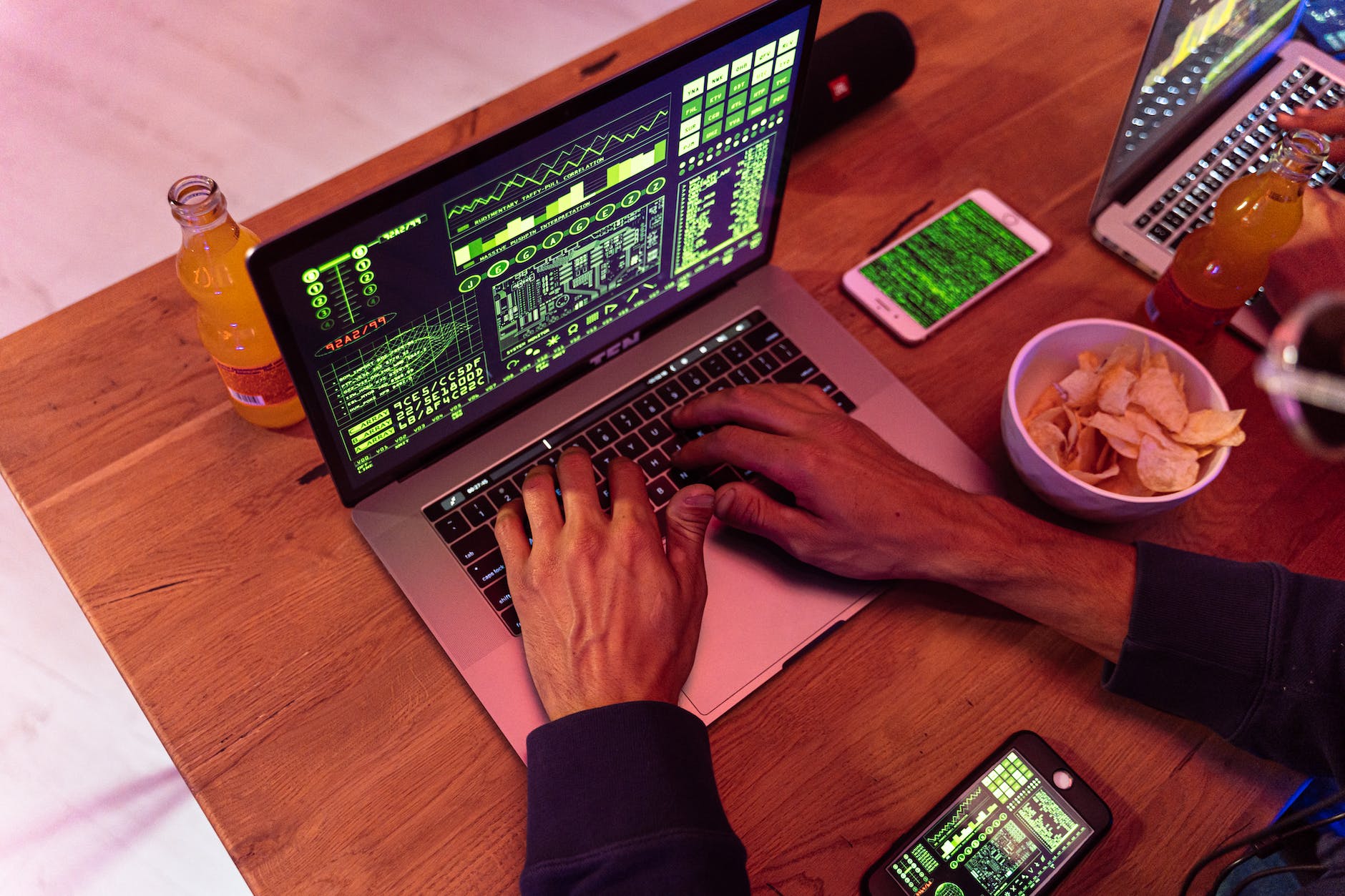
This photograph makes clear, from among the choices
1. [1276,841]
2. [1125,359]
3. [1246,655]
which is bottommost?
[1276,841]

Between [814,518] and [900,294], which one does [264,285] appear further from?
[900,294]

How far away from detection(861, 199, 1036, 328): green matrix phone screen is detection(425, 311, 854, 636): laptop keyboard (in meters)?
0.16

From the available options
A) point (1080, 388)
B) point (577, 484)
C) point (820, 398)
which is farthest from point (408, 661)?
point (1080, 388)

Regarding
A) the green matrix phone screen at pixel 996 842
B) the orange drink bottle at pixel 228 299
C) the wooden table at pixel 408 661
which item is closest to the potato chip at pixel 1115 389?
the wooden table at pixel 408 661

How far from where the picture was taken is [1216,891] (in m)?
0.86

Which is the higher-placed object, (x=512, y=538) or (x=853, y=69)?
(x=853, y=69)

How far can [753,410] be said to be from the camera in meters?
0.91

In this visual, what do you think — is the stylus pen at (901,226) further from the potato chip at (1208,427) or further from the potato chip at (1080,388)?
the potato chip at (1208,427)

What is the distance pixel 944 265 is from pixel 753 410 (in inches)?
14.0

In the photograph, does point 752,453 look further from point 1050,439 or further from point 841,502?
point 1050,439

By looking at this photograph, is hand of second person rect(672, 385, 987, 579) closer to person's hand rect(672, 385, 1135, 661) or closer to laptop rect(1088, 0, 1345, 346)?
person's hand rect(672, 385, 1135, 661)

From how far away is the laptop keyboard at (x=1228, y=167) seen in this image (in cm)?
111

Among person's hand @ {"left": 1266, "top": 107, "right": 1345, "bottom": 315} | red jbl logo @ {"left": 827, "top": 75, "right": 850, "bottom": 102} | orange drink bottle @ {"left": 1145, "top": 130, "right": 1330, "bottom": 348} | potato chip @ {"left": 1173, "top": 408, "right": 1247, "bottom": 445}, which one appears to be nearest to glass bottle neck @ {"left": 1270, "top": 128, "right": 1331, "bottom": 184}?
orange drink bottle @ {"left": 1145, "top": 130, "right": 1330, "bottom": 348}

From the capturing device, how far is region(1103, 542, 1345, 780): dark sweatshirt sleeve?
0.80 m
